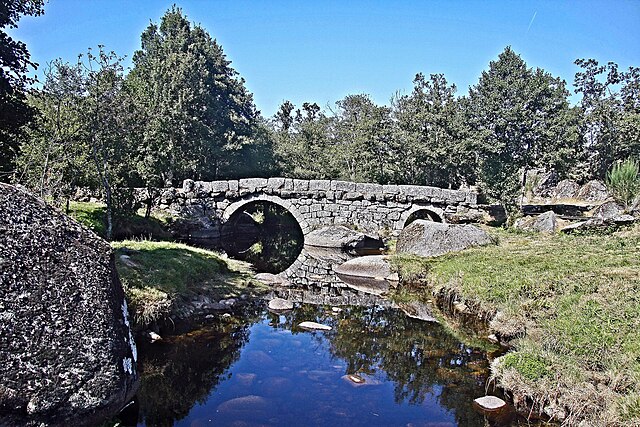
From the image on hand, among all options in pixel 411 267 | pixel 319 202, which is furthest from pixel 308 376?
pixel 319 202

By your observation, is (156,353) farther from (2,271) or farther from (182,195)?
(182,195)

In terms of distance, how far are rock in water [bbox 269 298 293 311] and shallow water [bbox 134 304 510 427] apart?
1.17 meters

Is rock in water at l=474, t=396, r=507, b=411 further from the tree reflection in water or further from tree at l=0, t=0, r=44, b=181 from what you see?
tree at l=0, t=0, r=44, b=181

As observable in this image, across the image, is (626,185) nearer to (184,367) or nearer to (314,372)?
(314,372)

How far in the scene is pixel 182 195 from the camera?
24.8 m

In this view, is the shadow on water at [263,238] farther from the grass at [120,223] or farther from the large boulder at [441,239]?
the large boulder at [441,239]

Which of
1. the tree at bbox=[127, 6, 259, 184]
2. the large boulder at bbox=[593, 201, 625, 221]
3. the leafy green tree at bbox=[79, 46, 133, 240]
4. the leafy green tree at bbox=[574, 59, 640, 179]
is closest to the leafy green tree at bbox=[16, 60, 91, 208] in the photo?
the leafy green tree at bbox=[79, 46, 133, 240]

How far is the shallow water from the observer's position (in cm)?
657

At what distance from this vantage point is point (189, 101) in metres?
32.1

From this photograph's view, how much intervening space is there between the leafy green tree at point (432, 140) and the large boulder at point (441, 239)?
1398cm

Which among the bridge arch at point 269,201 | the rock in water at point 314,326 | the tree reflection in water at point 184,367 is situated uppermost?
the bridge arch at point 269,201

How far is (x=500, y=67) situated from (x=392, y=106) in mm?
Answer: 11586

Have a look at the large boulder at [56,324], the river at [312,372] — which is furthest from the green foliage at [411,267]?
the large boulder at [56,324]

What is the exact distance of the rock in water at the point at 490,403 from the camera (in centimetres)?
662
